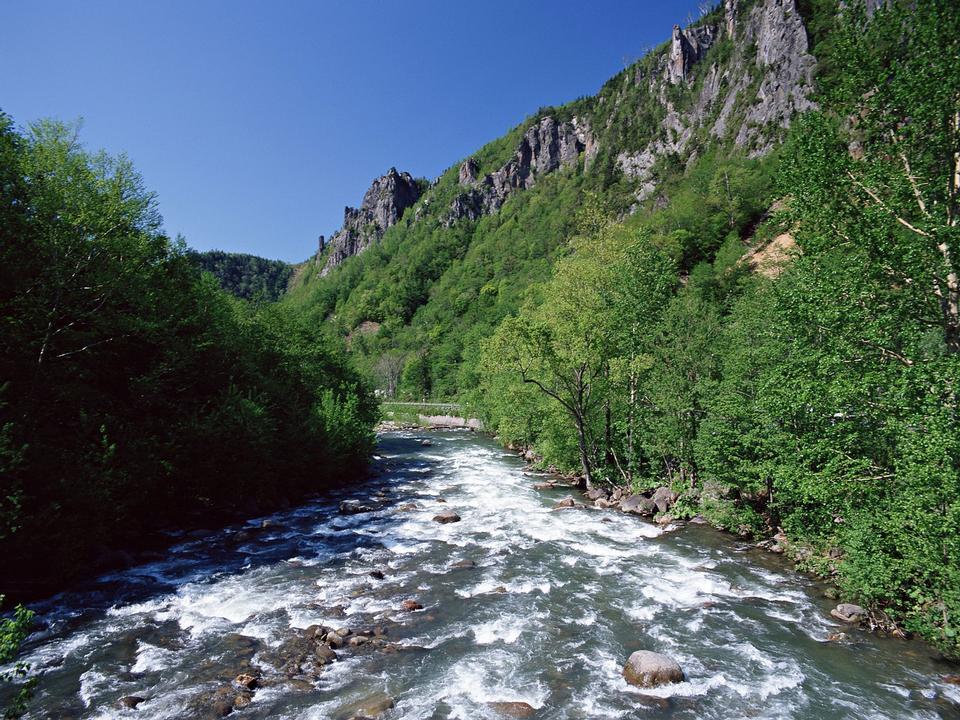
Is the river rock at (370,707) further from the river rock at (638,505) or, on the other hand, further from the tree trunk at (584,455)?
the tree trunk at (584,455)

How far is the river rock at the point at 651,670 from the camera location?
10.5 metres

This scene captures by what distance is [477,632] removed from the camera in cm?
1279

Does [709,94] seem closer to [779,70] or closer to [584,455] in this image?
[779,70]

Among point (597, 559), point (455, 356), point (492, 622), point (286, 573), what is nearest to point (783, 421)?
point (597, 559)

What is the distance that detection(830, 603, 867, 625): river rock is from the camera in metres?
12.6

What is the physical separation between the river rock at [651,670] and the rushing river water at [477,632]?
0.23 meters

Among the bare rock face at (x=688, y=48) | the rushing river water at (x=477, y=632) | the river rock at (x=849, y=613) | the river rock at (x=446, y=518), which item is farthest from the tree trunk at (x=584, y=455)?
the bare rock face at (x=688, y=48)

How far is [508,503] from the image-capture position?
26.2 m

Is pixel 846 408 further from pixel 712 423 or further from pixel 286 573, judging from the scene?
pixel 286 573

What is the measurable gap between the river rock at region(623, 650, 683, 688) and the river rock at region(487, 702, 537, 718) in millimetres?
2428

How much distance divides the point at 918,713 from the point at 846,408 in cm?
711

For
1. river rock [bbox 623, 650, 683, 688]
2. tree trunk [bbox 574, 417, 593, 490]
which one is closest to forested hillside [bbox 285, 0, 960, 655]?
tree trunk [bbox 574, 417, 593, 490]

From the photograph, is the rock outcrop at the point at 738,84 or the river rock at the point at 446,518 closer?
the river rock at the point at 446,518

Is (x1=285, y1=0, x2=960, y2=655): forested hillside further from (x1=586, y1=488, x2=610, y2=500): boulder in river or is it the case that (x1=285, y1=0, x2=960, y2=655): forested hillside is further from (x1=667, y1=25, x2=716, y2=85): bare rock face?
(x1=667, y1=25, x2=716, y2=85): bare rock face
